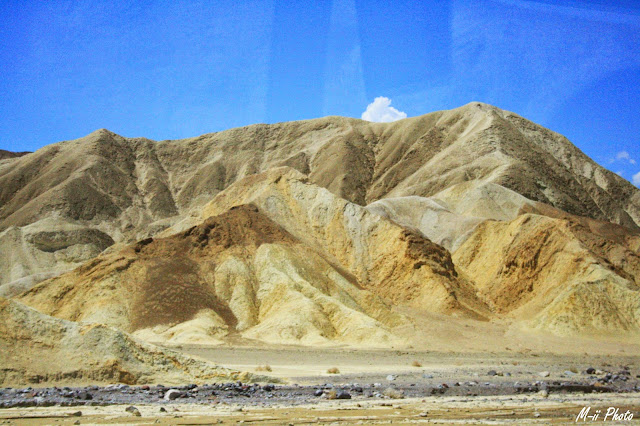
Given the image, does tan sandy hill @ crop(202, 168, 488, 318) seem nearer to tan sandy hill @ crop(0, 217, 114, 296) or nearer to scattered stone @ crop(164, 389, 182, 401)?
tan sandy hill @ crop(0, 217, 114, 296)

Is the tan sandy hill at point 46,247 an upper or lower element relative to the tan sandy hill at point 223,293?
upper

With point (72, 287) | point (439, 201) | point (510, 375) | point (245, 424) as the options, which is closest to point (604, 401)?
point (510, 375)

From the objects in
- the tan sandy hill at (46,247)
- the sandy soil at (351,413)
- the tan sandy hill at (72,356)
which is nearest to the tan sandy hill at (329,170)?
the tan sandy hill at (46,247)

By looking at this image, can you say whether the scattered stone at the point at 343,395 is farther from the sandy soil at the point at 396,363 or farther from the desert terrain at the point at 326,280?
the sandy soil at the point at 396,363

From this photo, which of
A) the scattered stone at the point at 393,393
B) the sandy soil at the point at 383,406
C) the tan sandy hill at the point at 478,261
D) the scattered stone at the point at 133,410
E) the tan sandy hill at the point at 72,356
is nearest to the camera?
the sandy soil at the point at 383,406

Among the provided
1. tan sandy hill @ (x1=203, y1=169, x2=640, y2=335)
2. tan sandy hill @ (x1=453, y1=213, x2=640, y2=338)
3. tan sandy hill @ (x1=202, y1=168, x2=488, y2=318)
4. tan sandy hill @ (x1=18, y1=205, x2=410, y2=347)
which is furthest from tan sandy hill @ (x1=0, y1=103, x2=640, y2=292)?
tan sandy hill @ (x1=18, y1=205, x2=410, y2=347)

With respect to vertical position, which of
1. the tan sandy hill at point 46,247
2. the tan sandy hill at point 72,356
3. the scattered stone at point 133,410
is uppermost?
the tan sandy hill at point 46,247

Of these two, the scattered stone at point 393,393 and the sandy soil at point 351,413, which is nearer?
the sandy soil at point 351,413
